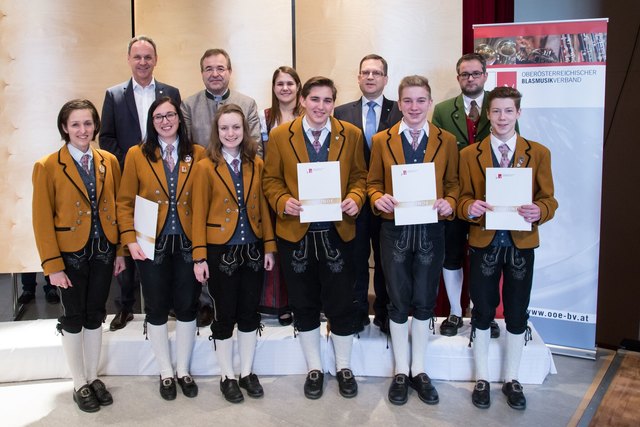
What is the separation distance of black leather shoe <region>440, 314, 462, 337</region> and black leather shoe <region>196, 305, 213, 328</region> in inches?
60.1

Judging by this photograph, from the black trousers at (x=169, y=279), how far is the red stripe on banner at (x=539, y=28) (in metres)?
2.42

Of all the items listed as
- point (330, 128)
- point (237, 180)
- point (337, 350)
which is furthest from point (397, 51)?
point (337, 350)

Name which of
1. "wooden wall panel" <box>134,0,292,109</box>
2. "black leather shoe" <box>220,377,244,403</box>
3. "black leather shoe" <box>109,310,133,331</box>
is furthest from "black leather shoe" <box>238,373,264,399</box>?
"wooden wall panel" <box>134,0,292,109</box>

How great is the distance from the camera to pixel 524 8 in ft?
15.6

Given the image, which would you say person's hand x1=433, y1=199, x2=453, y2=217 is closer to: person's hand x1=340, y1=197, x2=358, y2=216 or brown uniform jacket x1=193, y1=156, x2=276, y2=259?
person's hand x1=340, y1=197, x2=358, y2=216

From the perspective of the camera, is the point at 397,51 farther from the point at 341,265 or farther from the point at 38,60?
the point at 38,60

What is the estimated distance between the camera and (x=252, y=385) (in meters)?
3.05

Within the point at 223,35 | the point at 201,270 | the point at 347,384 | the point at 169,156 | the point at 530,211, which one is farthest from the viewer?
the point at 223,35

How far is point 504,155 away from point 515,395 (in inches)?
50.7

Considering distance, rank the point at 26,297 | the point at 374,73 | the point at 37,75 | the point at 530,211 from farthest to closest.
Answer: the point at 26,297 < the point at 37,75 < the point at 374,73 < the point at 530,211

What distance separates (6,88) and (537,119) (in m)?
3.79

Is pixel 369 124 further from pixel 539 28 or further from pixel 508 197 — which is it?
pixel 539 28

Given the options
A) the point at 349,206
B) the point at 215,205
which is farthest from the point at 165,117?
the point at 349,206

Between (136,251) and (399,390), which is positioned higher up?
(136,251)
